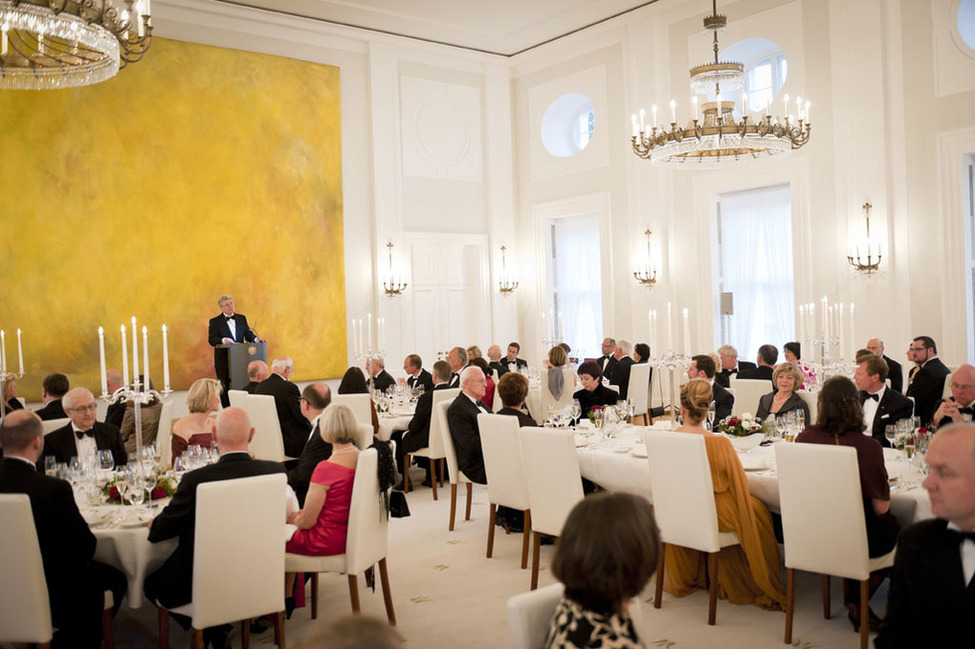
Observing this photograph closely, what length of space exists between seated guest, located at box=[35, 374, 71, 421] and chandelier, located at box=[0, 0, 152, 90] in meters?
2.55

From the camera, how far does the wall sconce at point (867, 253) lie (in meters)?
10.9

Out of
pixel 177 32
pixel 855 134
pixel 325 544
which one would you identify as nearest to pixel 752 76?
pixel 855 134

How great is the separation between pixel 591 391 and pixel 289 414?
9.99 feet

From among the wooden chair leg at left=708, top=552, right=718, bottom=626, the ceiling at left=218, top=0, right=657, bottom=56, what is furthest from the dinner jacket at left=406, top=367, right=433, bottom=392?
the ceiling at left=218, top=0, right=657, bottom=56

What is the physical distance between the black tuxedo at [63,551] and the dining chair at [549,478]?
8.85 feet

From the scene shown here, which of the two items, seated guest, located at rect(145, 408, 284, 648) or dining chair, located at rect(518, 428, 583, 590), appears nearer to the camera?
seated guest, located at rect(145, 408, 284, 648)

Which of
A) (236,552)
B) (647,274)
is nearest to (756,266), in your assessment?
(647,274)

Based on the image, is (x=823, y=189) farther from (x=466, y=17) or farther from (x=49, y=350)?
(x=49, y=350)

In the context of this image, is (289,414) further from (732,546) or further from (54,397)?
(732,546)

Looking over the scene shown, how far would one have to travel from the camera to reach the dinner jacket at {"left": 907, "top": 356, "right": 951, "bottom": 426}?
789cm

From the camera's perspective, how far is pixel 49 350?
37.2 feet

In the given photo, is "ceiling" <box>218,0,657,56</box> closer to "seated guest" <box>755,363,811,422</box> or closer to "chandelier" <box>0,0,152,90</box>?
Result: "chandelier" <box>0,0,152,90</box>

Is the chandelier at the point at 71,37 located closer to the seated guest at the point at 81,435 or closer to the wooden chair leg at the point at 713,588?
the seated guest at the point at 81,435

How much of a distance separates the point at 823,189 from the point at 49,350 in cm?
1089
